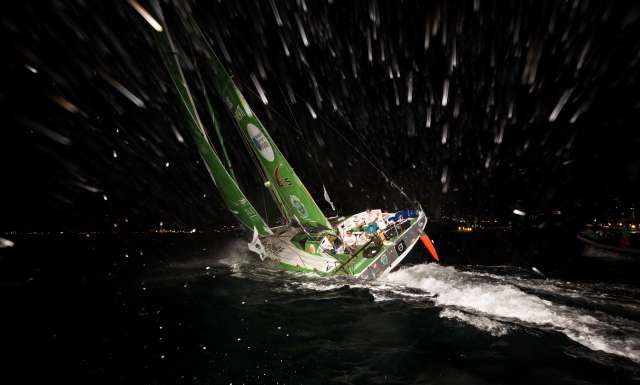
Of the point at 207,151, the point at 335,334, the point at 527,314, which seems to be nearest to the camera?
the point at 335,334

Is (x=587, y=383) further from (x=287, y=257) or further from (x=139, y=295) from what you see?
(x=139, y=295)

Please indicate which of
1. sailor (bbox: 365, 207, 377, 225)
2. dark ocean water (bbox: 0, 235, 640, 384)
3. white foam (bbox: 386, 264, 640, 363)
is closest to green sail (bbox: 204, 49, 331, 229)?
sailor (bbox: 365, 207, 377, 225)

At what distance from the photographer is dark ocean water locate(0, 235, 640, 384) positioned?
6.08 metres

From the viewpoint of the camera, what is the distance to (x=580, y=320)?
8250 millimetres

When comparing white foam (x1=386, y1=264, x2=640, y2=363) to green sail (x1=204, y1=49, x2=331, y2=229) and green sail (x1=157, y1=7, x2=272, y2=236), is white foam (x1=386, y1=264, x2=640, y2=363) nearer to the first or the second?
green sail (x1=204, y1=49, x2=331, y2=229)

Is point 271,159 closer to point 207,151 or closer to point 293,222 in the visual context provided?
point 293,222

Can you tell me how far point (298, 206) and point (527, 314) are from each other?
10646 mm

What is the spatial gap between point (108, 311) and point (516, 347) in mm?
12801

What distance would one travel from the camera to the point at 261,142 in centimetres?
1669

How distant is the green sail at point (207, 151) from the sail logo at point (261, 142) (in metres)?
3.41

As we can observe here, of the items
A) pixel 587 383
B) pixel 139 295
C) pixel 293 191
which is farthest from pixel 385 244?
pixel 139 295

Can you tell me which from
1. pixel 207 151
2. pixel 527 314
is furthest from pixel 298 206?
pixel 527 314

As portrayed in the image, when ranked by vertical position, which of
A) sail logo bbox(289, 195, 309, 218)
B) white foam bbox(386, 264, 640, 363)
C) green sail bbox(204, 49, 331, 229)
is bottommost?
white foam bbox(386, 264, 640, 363)

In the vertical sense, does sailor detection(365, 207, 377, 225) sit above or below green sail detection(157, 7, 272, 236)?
below
